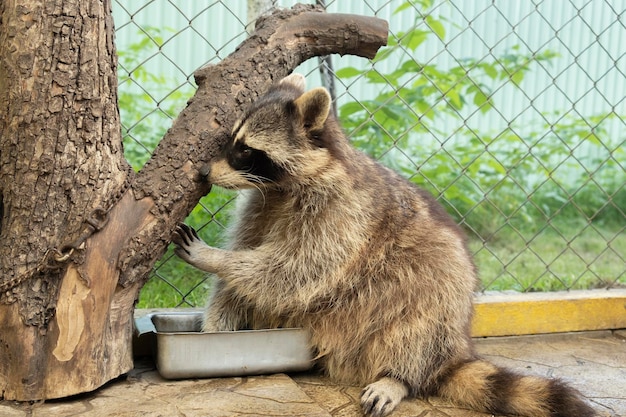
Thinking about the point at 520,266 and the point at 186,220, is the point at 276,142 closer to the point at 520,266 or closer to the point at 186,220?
the point at 186,220

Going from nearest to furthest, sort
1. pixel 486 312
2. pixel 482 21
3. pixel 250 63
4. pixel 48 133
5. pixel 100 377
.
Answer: pixel 48 133, pixel 100 377, pixel 250 63, pixel 486 312, pixel 482 21

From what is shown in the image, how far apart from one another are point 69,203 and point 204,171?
456 mm

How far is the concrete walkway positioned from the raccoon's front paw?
17.2 inches

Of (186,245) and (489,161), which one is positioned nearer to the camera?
(186,245)

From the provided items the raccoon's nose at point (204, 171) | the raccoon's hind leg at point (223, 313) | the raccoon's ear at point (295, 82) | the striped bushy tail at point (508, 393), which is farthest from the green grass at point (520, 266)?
the striped bushy tail at point (508, 393)

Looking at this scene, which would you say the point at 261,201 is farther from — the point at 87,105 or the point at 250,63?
the point at 87,105

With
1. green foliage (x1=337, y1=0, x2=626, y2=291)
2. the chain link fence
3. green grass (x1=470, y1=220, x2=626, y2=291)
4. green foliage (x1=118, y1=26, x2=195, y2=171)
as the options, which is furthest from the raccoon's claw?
green grass (x1=470, y1=220, x2=626, y2=291)

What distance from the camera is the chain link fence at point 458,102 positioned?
3.64 meters

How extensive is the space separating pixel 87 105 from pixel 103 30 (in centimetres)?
23

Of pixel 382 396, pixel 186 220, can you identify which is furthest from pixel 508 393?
pixel 186 220

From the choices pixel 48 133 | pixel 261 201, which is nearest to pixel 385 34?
pixel 261 201

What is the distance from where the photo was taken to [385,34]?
2748 mm

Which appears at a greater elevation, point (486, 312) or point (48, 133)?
point (48, 133)

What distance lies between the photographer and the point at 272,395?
8.23 feet
